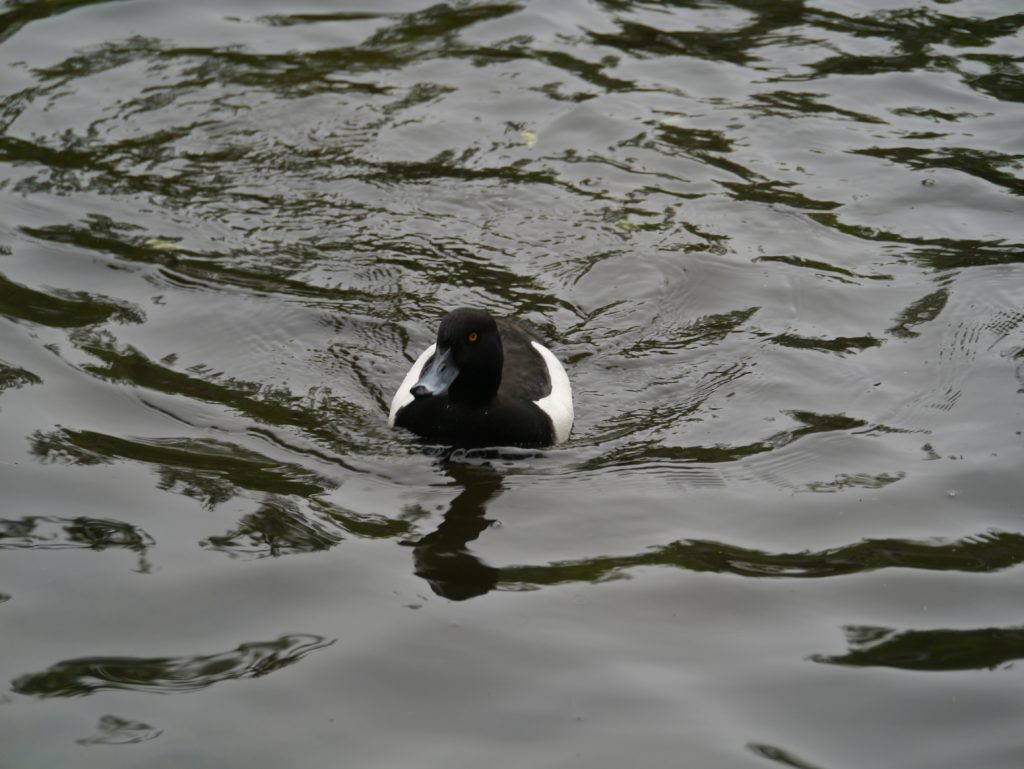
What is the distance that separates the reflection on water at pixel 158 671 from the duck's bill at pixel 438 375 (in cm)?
215

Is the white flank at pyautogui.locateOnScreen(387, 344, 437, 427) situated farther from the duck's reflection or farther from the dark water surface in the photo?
the duck's reflection

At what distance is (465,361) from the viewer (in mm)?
7211

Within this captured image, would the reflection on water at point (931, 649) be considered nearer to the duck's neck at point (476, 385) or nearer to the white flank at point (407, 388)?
the duck's neck at point (476, 385)

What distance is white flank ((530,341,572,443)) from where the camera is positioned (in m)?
7.41

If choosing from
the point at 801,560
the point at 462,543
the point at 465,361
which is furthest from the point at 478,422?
the point at 801,560

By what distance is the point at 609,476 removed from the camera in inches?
268

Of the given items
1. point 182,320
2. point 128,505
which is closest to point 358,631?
point 128,505

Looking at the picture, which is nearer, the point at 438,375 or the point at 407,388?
the point at 438,375

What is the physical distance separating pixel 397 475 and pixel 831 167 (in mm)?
5472

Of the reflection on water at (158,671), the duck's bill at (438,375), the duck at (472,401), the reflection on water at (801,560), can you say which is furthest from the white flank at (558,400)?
the reflection on water at (158,671)

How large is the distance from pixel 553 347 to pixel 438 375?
1.61 metres

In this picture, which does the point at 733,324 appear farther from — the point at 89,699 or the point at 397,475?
the point at 89,699

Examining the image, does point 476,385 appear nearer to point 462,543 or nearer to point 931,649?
point 462,543

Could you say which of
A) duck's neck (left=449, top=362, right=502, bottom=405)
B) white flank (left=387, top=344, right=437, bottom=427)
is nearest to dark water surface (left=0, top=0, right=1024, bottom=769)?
white flank (left=387, top=344, right=437, bottom=427)
